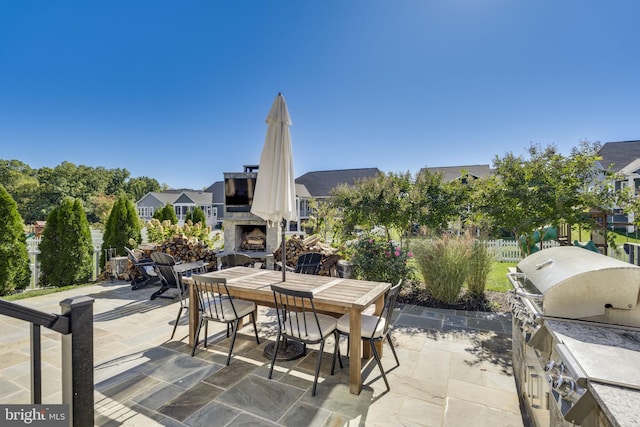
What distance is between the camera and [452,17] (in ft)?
19.1

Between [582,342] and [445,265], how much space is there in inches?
149

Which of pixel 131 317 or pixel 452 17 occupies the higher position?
pixel 452 17

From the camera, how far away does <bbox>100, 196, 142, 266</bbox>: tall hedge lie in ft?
26.4

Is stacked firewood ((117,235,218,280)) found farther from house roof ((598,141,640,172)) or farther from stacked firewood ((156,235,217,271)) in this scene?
house roof ((598,141,640,172))

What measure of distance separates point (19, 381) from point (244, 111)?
8.94 metres

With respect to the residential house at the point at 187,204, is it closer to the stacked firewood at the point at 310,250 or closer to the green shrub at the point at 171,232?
the green shrub at the point at 171,232

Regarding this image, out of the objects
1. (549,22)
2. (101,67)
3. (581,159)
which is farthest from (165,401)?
(101,67)

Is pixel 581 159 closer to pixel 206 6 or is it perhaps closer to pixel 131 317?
pixel 131 317

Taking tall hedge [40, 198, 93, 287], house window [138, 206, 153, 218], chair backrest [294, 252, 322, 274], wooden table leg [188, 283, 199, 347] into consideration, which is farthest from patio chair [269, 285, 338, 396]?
house window [138, 206, 153, 218]

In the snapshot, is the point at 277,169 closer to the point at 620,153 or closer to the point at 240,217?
the point at 240,217

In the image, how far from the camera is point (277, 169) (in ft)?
11.8

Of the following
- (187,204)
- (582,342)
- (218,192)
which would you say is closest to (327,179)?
(218,192)

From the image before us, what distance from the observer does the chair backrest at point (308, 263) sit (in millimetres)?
5332

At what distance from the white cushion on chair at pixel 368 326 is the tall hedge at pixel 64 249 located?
7.03 m
